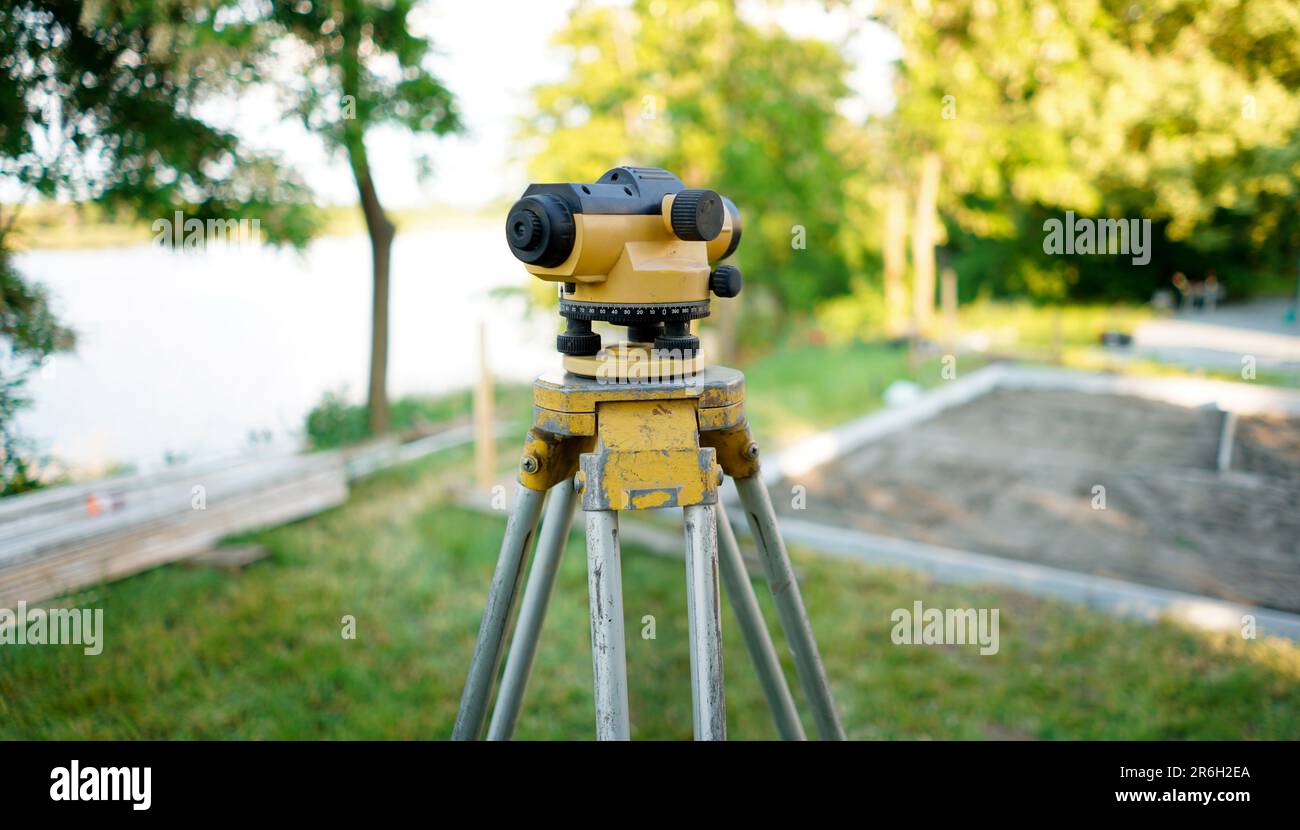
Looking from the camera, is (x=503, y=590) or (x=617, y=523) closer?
(x=617, y=523)

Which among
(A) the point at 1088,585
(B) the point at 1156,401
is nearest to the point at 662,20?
(B) the point at 1156,401

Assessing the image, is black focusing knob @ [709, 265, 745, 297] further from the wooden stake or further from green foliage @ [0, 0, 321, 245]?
the wooden stake

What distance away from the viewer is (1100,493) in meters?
5.24

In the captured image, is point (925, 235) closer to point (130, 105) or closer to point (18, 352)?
point (130, 105)

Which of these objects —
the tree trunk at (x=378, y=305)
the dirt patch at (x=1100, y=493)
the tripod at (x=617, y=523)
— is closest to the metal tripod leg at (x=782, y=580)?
the tripod at (x=617, y=523)

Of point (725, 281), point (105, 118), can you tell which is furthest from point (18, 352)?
point (725, 281)

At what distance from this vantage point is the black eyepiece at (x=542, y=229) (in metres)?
1.57

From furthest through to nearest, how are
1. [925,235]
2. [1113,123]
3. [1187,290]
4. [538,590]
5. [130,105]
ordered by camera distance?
[925,235], [1113,123], [1187,290], [130,105], [538,590]

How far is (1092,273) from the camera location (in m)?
5.86

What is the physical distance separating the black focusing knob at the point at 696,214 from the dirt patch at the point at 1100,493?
3654 mm

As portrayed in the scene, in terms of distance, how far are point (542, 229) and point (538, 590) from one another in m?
0.85

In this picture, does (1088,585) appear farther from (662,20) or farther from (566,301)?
(662,20)

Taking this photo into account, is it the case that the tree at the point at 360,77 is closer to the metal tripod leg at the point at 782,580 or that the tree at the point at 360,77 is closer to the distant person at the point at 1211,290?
the metal tripod leg at the point at 782,580
